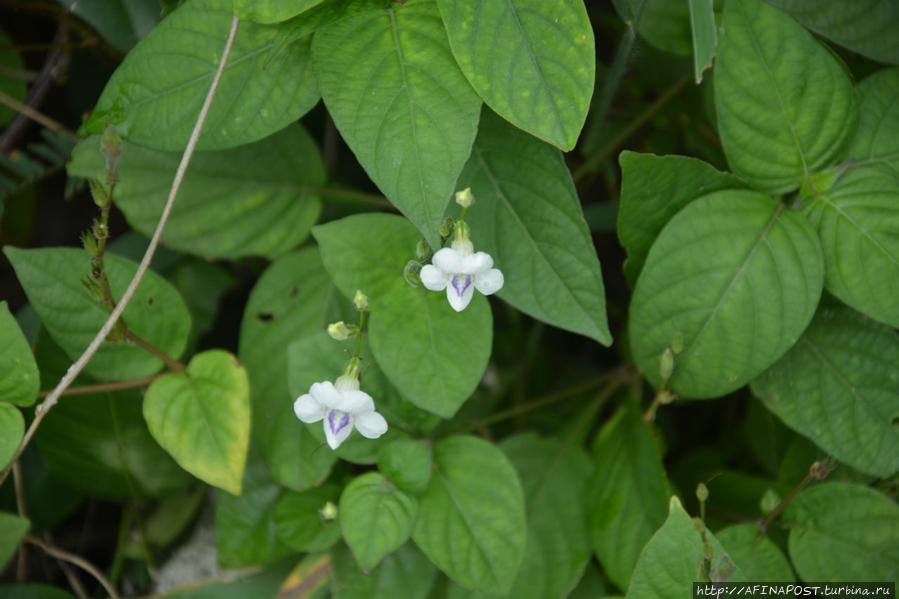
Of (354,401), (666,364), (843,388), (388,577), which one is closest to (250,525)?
(388,577)

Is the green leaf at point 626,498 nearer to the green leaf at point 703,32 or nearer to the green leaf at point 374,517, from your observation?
the green leaf at point 374,517

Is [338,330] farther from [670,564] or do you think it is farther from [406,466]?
[670,564]

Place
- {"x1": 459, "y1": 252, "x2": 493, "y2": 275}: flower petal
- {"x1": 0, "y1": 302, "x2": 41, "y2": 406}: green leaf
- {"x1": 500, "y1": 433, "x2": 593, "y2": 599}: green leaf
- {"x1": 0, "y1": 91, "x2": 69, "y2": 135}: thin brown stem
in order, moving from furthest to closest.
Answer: {"x1": 0, "y1": 91, "x2": 69, "y2": 135}: thin brown stem → {"x1": 500, "y1": 433, "x2": 593, "y2": 599}: green leaf → {"x1": 0, "y1": 302, "x2": 41, "y2": 406}: green leaf → {"x1": 459, "y1": 252, "x2": 493, "y2": 275}: flower petal

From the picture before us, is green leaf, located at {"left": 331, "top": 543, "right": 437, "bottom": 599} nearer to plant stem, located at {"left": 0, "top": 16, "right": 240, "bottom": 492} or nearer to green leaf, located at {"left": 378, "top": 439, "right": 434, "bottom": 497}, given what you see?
green leaf, located at {"left": 378, "top": 439, "right": 434, "bottom": 497}

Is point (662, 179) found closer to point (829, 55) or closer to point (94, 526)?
point (829, 55)

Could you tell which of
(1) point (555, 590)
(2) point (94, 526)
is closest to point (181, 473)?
(2) point (94, 526)

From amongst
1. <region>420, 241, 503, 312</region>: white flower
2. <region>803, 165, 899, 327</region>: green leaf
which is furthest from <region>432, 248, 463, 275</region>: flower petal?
<region>803, 165, 899, 327</region>: green leaf
